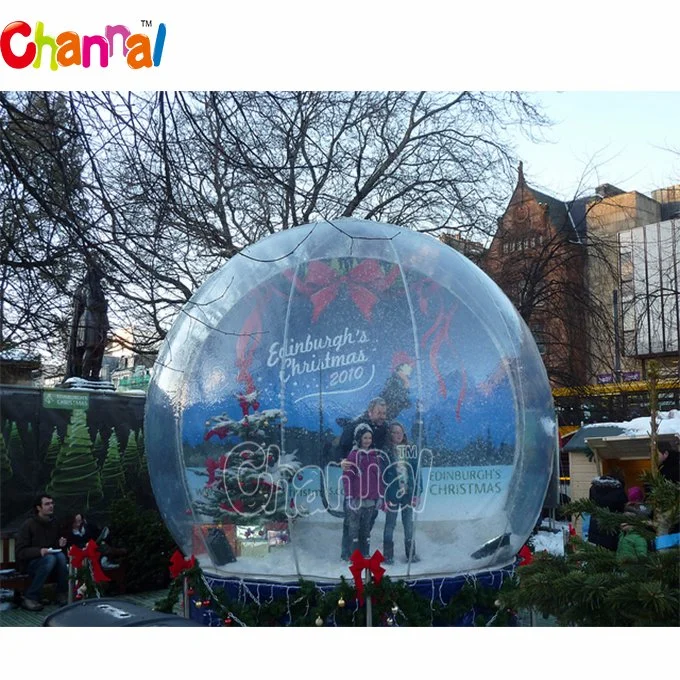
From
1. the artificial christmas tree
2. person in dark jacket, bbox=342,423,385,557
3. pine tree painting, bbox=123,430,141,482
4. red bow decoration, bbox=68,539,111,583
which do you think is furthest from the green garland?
pine tree painting, bbox=123,430,141,482

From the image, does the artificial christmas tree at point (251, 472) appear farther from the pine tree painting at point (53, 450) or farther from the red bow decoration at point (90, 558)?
the pine tree painting at point (53, 450)

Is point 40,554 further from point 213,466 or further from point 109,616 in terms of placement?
point 109,616

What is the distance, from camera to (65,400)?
10.6m

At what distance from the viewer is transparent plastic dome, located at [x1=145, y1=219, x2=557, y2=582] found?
5605 mm

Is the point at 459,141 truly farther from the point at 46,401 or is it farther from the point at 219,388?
the point at 219,388

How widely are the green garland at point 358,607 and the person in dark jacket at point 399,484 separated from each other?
0.40m

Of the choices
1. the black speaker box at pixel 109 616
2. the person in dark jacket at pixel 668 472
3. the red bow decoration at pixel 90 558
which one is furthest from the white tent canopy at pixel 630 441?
the black speaker box at pixel 109 616

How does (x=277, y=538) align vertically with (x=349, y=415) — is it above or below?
below

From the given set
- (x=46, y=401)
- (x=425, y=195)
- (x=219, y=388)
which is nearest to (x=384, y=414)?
(x=219, y=388)

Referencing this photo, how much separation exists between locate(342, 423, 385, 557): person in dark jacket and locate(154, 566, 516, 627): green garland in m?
0.38

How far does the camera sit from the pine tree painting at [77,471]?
10453 mm

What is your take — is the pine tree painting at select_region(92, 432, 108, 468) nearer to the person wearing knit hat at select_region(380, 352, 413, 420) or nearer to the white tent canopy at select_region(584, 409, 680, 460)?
the person wearing knit hat at select_region(380, 352, 413, 420)

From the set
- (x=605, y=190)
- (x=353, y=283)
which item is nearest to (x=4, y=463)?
(x=353, y=283)

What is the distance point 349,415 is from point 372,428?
18 cm
